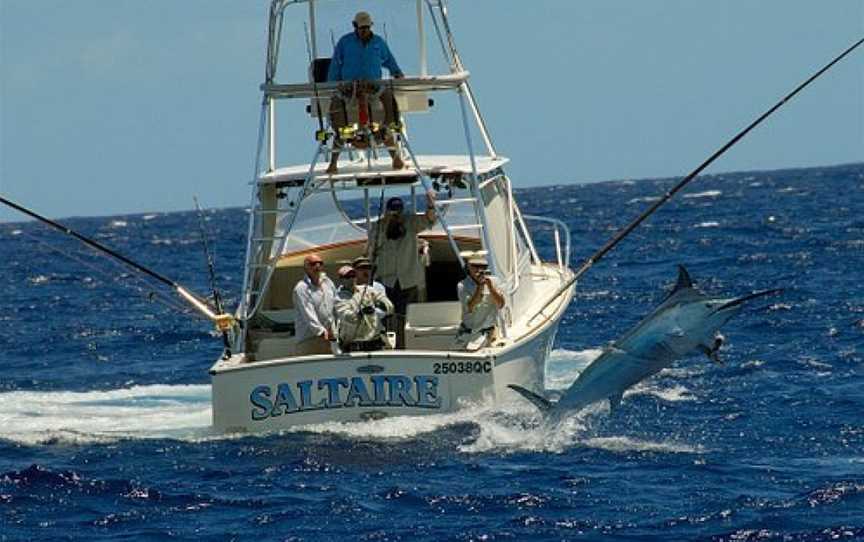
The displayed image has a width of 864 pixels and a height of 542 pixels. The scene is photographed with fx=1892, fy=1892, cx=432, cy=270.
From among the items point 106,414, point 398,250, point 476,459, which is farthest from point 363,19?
point 476,459

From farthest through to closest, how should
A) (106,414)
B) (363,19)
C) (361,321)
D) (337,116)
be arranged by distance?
(106,414) → (363,19) → (337,116) → (361,321)

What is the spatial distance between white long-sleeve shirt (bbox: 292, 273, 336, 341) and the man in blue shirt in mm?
1343

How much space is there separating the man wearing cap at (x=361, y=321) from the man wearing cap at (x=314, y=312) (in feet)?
0.51

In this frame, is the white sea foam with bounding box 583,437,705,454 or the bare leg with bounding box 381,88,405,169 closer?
the white sea foam with bounding box 583,437,705,454

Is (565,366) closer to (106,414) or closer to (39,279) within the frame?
(106,414)

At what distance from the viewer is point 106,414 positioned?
1878cm

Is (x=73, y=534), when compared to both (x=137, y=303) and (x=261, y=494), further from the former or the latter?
(x=137, y=303)

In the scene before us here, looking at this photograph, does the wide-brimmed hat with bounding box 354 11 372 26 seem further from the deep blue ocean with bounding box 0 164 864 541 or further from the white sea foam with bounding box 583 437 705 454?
the white sea foam with bounding box 583 437 705 454

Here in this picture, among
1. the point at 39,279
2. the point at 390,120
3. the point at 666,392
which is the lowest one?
the point at 39,279

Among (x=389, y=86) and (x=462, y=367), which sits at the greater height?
(x=389, y=86)

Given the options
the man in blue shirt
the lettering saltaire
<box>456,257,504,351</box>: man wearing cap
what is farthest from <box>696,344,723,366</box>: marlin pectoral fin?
the man in blue shirt

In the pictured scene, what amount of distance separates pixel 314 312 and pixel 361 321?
20.0 inches

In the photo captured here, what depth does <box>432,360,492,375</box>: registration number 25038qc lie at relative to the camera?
15695 millimetres

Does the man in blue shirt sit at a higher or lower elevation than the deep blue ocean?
higher
